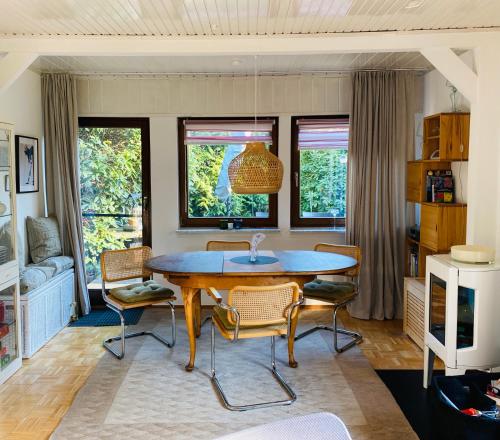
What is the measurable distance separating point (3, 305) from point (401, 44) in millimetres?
3467

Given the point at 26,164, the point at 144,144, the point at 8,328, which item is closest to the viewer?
the point at 8,328

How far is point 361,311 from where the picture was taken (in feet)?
18.0

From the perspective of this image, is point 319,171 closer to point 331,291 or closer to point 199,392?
point 331,291

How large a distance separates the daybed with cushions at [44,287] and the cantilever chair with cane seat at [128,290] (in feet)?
1.85

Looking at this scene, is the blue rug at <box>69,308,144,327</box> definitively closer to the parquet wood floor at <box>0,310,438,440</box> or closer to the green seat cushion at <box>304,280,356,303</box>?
the parquet wood floor at <box>0,310,438,440</box>

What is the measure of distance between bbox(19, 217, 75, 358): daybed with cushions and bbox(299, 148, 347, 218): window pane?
102 inches

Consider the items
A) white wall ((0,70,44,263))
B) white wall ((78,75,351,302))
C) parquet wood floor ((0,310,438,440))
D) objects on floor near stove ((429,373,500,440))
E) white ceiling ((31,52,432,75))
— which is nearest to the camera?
objects on floor near stove ((429,373,500,440))

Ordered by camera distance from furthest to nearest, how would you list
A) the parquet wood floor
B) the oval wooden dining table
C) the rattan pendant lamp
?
the rattan pendant lamp, the oval wooden dining table, the parquet wood floor

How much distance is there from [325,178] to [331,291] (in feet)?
5.84

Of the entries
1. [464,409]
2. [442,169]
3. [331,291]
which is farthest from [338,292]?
[464,409]

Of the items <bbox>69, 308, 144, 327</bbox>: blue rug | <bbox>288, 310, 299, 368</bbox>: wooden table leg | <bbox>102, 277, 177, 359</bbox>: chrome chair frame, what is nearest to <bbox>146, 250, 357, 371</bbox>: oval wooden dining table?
<bbox>288, 310, 299, 368</bbox>: wooden table leg

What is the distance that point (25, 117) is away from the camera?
5109 millimetres

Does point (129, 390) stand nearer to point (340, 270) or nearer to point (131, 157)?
point (340, 270)

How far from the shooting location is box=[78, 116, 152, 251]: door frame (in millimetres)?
5809
